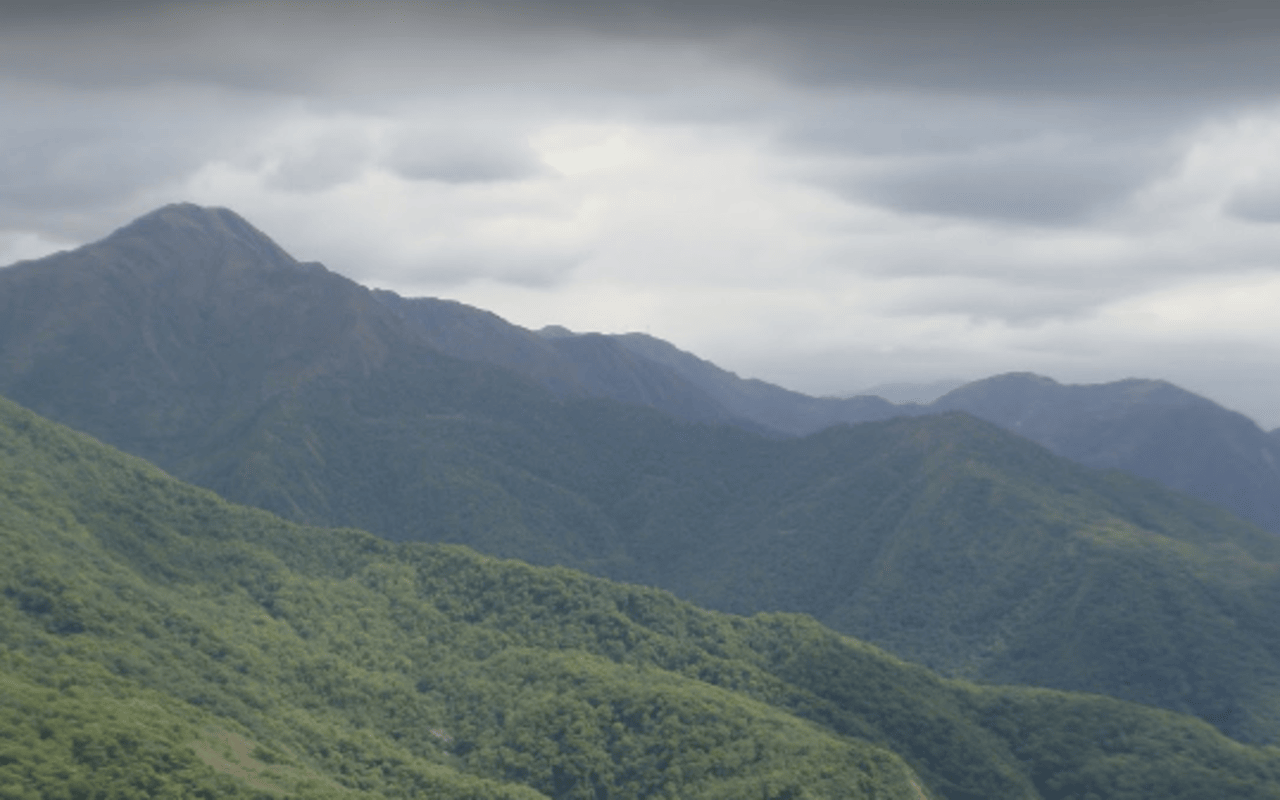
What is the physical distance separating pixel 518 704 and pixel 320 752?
36521mm

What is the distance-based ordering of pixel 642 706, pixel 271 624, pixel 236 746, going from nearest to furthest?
pixel 236 746 → pixel 642 706 → pixel 271 624

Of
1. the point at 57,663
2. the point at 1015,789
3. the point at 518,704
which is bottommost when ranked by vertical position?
the point at 1015,789

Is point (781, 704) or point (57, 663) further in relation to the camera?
point (781, 704)

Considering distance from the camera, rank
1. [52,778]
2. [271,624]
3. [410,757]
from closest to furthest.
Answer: [52,778] → [410,757] → [271,624]

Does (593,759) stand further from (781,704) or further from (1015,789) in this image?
(1015,789)

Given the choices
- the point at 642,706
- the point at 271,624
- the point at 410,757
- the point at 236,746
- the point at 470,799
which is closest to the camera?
the point at 236,746

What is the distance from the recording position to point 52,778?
363 ft

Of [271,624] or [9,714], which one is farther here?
[271,624]

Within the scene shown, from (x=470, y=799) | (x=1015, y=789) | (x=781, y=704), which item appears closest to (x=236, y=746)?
(x=470, y=799)

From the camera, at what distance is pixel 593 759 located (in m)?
170

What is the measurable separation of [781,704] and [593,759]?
41.1m

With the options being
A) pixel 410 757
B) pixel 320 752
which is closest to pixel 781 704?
pixel 410 757

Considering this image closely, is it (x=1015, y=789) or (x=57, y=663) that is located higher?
(x=57, y=663)

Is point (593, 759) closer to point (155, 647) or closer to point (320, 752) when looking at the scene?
point (320, 752)
